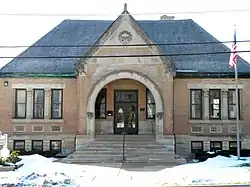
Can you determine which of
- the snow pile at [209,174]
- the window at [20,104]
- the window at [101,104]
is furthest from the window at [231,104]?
the window at [20,104]

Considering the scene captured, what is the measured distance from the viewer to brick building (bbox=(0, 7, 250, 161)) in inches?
1073

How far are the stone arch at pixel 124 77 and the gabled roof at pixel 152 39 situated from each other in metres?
2.79

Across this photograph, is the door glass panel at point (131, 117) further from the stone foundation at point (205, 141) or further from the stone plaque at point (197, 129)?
the stone plaque at point (197, 129)

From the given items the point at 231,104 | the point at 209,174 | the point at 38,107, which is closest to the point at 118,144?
the point at 38,107

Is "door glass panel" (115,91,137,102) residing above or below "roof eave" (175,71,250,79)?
below

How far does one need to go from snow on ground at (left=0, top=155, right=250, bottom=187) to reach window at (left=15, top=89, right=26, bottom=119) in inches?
253

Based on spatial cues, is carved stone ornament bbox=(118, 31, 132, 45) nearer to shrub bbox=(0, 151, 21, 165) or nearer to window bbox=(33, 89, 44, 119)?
window bbox=(33, 89, 44, 119)

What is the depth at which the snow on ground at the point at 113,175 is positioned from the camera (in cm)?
1678

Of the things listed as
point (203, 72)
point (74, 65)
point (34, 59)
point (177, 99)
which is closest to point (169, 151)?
point (177, 99)

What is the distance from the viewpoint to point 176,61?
100.0 ft

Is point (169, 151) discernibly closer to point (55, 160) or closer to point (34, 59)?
point (55, 160)

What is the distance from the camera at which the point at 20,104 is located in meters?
29.3

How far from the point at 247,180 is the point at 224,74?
12865mm

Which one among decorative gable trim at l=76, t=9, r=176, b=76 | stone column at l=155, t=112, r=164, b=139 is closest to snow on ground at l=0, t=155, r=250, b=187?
stone column at l=155, t=112, r=164, b=139
